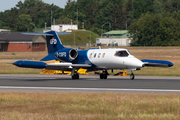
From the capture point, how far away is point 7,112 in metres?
14.3

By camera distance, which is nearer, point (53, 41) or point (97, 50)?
point (97, 50)

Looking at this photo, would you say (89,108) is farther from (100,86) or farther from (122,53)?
(122,53)

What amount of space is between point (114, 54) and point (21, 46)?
91281 mm

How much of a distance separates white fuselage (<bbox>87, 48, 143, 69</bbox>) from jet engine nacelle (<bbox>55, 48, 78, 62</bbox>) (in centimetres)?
171

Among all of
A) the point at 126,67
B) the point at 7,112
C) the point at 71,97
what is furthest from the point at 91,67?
the point at 7,112

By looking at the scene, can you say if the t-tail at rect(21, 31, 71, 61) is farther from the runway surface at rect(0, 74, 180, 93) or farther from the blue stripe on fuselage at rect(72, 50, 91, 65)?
the runway surface at rect(0, 74, 180, 93)

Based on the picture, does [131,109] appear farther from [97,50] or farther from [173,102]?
[97,50]

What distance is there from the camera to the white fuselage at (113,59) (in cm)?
3058

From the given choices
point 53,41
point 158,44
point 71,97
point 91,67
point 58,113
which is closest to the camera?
point 58,113

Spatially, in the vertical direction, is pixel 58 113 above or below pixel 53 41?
below

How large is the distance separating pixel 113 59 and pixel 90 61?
109 inches

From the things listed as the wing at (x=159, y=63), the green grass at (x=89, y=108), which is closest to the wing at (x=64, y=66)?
the wing at (x=159, y=63)

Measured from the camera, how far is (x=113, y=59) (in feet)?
104

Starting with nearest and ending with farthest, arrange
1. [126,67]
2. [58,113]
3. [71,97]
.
A: [58,113] → [71,97] → [126,67]
